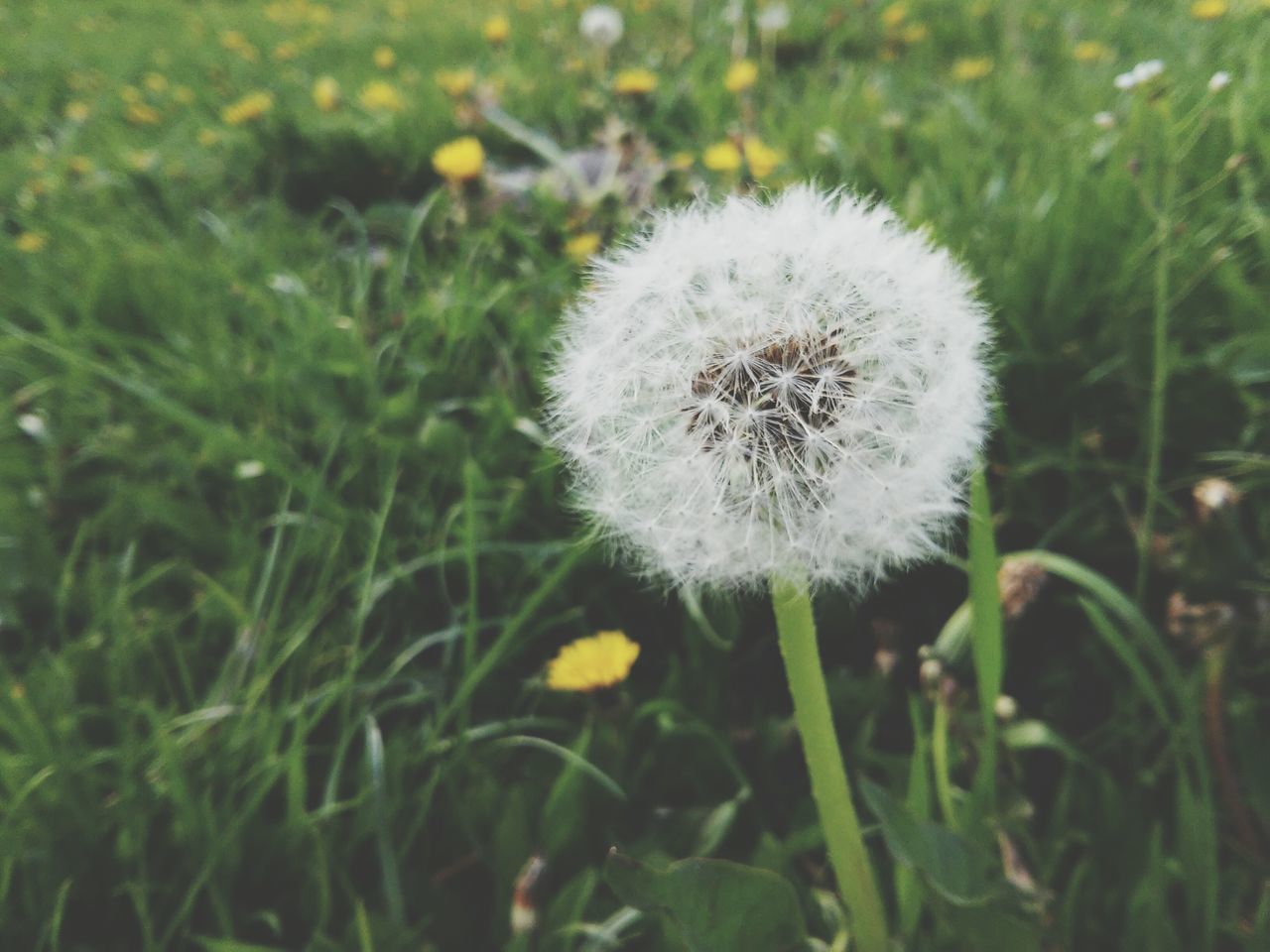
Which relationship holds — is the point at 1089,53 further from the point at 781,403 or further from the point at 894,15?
the point at 781,403

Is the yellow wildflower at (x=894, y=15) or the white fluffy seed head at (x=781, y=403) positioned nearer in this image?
the white fluffy seed head at (x=781, y=403)

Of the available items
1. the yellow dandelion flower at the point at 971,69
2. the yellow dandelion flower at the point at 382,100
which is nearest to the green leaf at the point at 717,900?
the yellow dandelion flower at the point at 971,69

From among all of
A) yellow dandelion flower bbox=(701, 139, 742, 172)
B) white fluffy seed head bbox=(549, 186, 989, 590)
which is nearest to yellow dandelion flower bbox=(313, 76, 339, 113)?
yellow dandelion flower bbox=(701, 139, 742, 172)

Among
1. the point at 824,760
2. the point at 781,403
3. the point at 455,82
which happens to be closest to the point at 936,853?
the point at 824,760

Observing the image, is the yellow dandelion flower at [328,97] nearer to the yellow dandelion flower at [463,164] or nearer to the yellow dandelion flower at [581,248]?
the yellow dandelion flower at [463,164]

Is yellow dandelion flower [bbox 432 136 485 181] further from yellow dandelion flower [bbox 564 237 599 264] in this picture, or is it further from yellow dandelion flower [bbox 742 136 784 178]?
yellow dandelion flower [bbox 742 136 784 178]

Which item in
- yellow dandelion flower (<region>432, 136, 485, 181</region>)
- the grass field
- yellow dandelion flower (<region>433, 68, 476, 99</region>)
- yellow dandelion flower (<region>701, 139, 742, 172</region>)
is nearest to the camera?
the grass field

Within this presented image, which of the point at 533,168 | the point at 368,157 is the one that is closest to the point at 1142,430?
the point at 533,168
